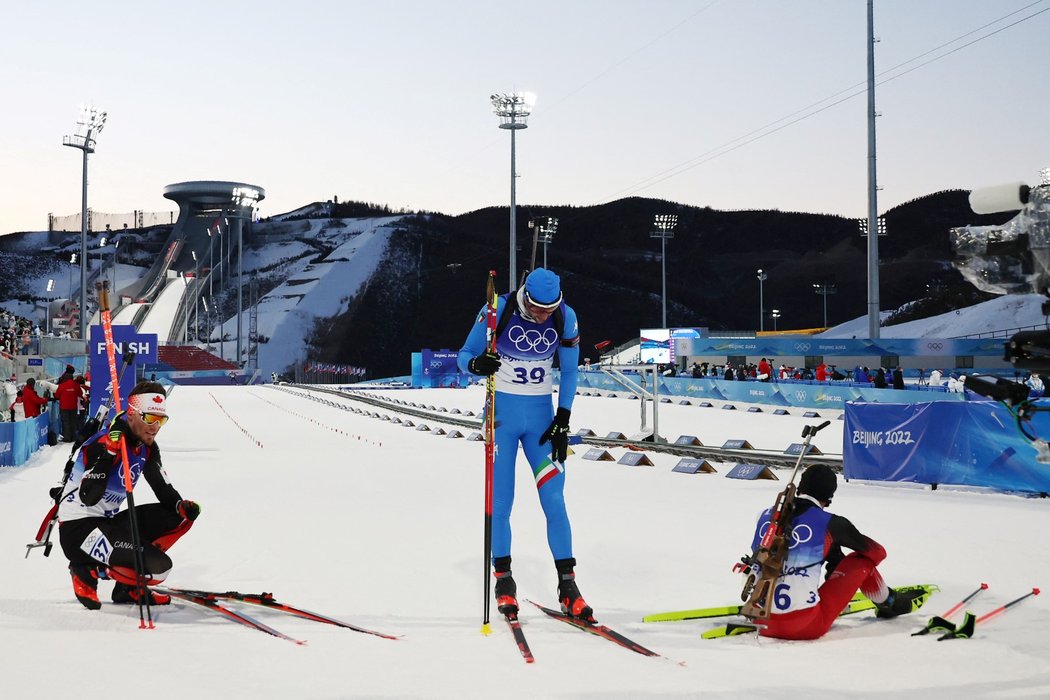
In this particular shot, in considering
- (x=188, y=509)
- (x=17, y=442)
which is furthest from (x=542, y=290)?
(x=17, y=442)

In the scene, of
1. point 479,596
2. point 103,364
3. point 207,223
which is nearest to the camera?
point 479,596

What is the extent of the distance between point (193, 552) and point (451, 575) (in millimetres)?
2635

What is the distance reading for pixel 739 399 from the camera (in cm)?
4019

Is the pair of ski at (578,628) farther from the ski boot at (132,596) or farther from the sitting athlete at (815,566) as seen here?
the ski boot at (132,596)

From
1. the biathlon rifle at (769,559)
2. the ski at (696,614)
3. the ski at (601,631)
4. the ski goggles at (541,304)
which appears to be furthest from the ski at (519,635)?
the ski goggles at (541,304)

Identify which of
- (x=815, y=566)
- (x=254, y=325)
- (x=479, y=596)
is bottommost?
(x=479, y=596)

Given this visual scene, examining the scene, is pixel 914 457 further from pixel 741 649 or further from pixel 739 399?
pixel 739 399

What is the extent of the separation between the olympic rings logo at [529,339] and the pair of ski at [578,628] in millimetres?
1785

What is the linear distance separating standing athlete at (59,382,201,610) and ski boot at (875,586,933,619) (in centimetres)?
453

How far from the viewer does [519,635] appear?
5.89 meters

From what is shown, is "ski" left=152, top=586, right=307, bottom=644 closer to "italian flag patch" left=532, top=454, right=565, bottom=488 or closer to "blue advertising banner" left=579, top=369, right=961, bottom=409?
"italian flag patch" left=532, top=454, right=565, bottom=488

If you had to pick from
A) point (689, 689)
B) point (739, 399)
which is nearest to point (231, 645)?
point (689, 689)

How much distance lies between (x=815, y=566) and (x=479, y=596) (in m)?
2.59

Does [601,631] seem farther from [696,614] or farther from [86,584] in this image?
[86,584]
